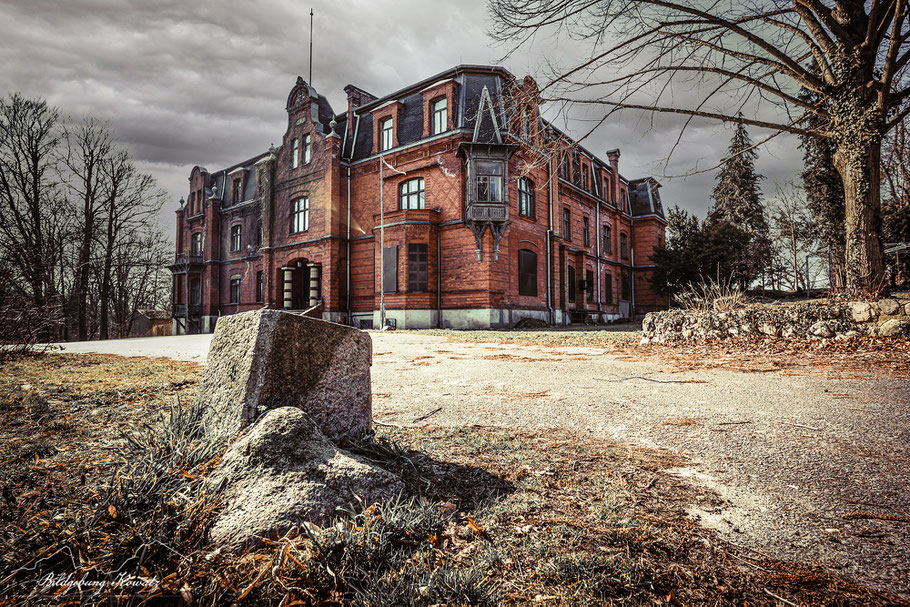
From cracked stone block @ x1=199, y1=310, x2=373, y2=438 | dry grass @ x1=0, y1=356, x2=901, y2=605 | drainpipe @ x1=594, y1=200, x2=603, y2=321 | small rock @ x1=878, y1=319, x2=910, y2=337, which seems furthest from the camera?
drainpipe @ x1=594, y1=200, x2=603, y2=321

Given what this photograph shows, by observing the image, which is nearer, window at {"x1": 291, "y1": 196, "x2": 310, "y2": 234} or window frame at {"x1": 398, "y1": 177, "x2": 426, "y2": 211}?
window frame at {"x1": 398, "y1": 177, "x2": 426, "y2": 211}

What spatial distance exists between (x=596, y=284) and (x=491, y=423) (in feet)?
94.4

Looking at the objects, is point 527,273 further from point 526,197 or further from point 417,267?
point 417,267

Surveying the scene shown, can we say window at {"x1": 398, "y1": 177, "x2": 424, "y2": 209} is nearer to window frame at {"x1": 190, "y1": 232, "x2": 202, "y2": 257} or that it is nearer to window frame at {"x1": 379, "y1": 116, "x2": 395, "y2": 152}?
window frame at {"x1": 379, "y1": 116, "x2": 395, "y2": 152}

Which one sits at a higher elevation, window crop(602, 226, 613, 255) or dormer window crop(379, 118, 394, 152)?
dormer window crop(379, 118, 394, 152)

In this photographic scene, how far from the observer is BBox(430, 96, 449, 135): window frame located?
2045 cm

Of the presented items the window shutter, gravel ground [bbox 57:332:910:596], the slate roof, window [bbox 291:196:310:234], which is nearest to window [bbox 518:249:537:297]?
the window shutter

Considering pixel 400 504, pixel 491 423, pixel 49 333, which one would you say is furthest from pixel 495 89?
pixel 400 504

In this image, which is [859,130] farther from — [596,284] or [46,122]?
[46,122]

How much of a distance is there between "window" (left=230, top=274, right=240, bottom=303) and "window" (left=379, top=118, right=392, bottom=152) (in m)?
15.1

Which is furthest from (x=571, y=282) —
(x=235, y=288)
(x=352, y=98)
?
(x=235, y=288)

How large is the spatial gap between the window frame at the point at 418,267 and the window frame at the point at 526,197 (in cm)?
546

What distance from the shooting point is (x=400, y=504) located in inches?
67.4

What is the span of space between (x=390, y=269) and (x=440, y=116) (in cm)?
814
